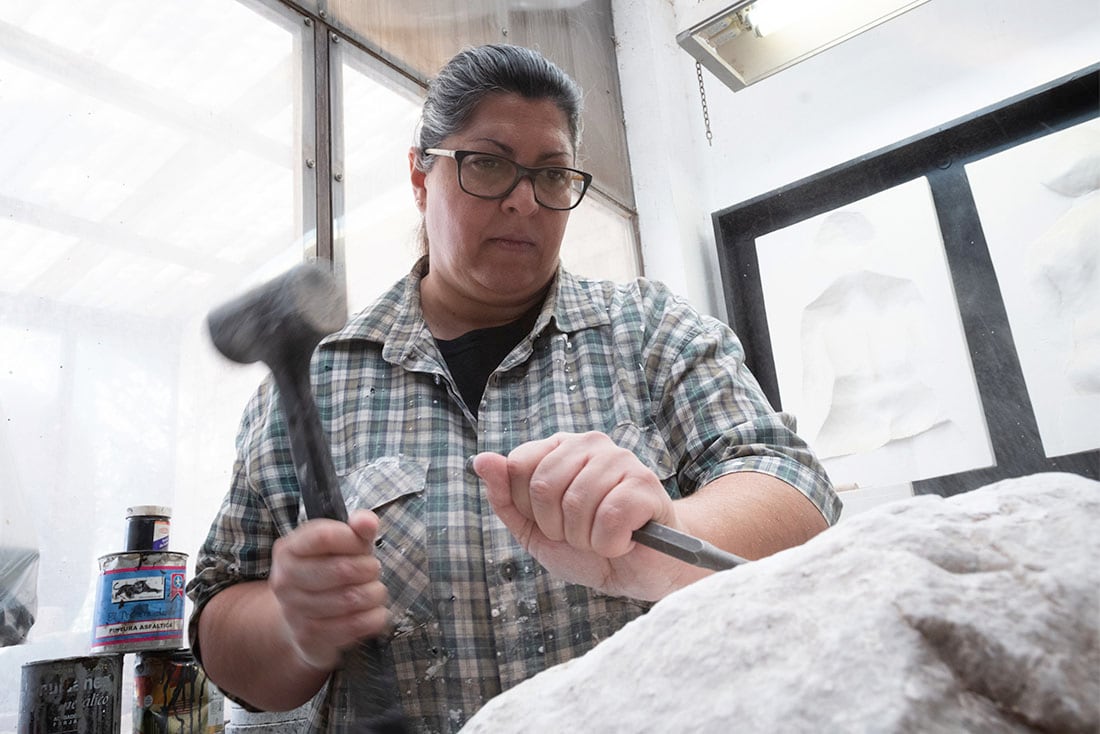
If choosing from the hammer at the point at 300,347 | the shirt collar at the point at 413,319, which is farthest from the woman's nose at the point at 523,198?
the hammer at the point at 300,347

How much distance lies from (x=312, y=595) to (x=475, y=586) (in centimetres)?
31

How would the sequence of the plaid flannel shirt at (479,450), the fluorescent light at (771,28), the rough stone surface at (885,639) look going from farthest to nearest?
the fluorescent light at (771,28)
the plaid flannel shirt at (479,450)
the rough stone surface at (885,639)

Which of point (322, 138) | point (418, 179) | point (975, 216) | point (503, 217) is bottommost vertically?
point (503, 217)

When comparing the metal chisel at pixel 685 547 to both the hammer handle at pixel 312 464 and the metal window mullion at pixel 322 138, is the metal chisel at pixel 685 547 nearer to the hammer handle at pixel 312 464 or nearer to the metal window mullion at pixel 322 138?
the hammer handle at pixel 312 464

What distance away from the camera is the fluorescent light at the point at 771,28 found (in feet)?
5.77

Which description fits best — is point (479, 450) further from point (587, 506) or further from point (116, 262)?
point (116, 262)

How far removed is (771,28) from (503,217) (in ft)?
3.80

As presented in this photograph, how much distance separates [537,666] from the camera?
33.2 inches

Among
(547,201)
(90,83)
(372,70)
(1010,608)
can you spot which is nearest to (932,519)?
(1010,608)

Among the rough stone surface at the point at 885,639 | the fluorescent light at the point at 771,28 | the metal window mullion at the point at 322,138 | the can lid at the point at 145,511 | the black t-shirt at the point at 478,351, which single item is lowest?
the rough stone surface at the point at 885,639

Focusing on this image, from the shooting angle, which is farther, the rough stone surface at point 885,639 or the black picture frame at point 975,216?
the black picture frame at point 975,216

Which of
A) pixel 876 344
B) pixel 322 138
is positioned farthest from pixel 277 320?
pixel 876 344

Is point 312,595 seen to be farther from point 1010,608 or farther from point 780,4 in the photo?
point 780,4

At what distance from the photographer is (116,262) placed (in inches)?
48.6
